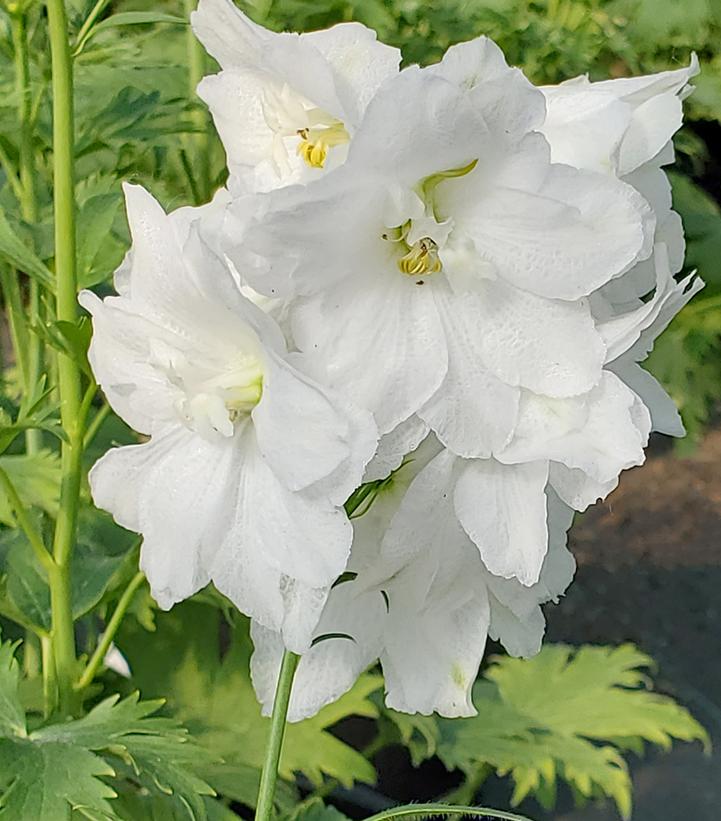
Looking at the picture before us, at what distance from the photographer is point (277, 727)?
0.36m

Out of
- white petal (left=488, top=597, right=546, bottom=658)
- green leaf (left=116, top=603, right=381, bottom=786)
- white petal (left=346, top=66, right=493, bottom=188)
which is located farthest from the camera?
green leaf (left=116, top=603, right=381, bottom=786)

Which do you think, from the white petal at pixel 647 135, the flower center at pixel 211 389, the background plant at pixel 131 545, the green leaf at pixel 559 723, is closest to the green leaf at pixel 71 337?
the background plant at pixel 131 545

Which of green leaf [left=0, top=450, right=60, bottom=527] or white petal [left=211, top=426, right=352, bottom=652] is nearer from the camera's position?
white petal [left=211, top=426, right=352, bottom=652]

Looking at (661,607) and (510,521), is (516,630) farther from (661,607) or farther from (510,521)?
(661,607)

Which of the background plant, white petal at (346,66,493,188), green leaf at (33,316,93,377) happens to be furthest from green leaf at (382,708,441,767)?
white petal at (346,66,493,188)

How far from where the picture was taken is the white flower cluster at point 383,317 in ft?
0.96

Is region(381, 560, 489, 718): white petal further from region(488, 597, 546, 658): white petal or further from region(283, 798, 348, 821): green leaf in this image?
region(283, 798, 348, 821): green leaf

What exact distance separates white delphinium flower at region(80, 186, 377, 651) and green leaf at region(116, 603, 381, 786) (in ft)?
1.29

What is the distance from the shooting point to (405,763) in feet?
3.24

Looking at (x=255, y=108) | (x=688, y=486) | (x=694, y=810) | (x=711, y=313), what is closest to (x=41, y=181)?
(x=255, y=108)

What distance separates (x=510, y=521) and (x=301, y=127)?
132 mm

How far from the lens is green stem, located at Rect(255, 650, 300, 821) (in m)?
0.35

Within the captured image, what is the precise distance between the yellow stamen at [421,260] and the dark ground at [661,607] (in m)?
0.73

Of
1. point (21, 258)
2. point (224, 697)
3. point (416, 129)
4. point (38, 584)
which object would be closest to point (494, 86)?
point (416, 129)
